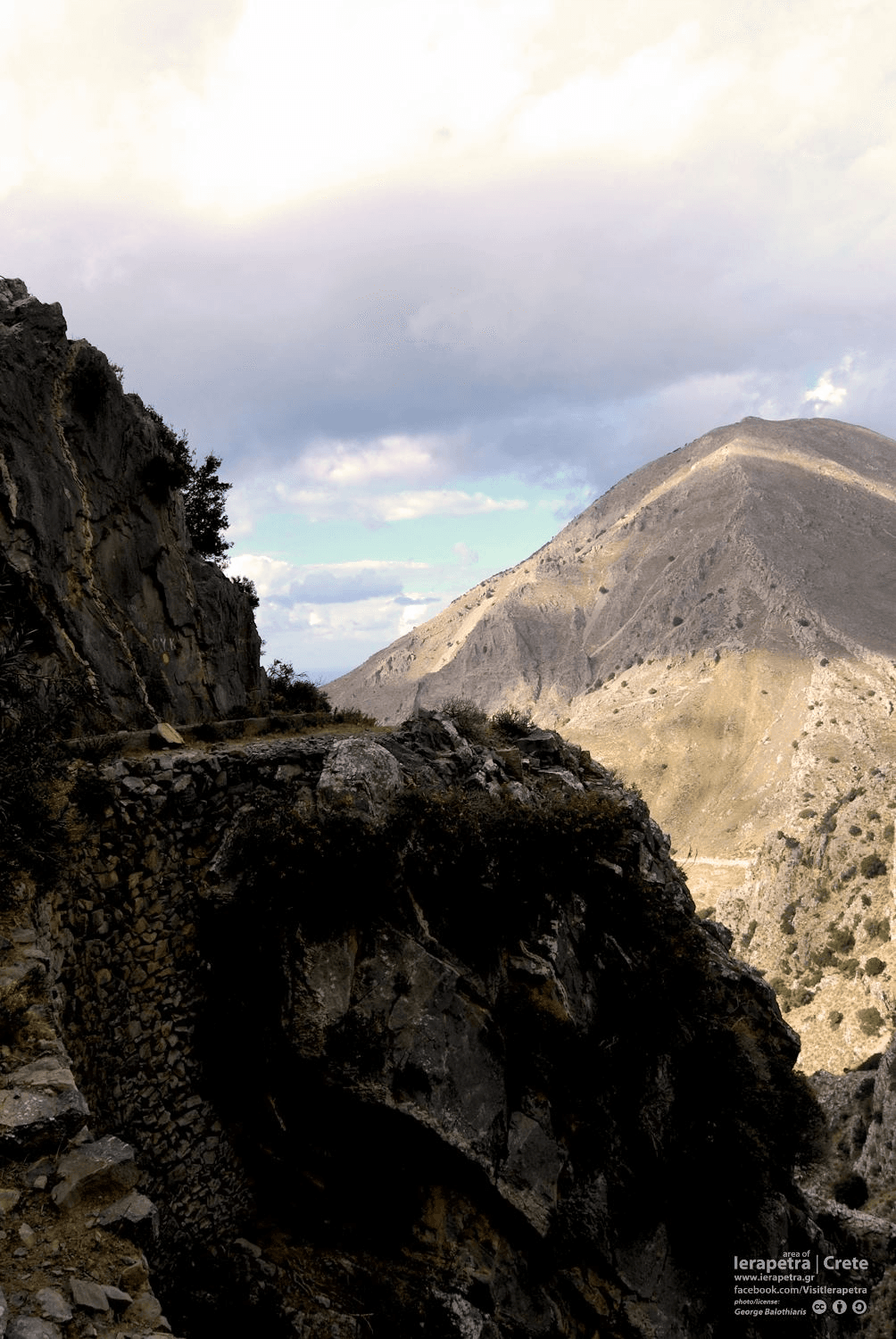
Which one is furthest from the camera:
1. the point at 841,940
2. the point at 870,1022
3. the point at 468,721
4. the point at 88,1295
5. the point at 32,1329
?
the point at 841,940

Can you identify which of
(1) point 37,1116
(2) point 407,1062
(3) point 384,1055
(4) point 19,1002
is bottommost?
(2) point 407,1062

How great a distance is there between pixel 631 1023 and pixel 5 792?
38.5 ft

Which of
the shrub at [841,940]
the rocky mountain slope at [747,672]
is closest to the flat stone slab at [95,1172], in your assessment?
the rocky mountain slope at [747,672]

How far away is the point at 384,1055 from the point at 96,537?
12712 millimetres

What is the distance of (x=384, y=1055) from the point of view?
11.5 meters

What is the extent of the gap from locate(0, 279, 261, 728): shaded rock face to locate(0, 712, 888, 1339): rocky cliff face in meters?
3.88

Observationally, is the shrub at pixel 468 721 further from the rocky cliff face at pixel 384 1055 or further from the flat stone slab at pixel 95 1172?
the flat stone slab at pixel 95 1172

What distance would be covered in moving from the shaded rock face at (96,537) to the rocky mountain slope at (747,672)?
44779 mm

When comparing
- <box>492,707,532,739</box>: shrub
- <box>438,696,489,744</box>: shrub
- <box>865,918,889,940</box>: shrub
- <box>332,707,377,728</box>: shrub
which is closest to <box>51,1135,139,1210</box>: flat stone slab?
<box>438,696,489,744</box>: shrub

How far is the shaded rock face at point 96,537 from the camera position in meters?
14.8

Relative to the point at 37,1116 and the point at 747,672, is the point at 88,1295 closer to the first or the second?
the point at 37,1116

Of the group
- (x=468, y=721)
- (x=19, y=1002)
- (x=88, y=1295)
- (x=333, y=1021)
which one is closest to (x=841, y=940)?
(x=468, y=721)

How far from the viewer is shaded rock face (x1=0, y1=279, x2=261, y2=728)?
14.8 meters

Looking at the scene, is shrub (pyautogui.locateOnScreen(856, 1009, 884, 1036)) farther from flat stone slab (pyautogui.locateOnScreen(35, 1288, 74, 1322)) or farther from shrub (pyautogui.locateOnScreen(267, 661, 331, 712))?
flat stone slab (pyautogui.locateOnScreen(35, 1288, 74, 1322))
